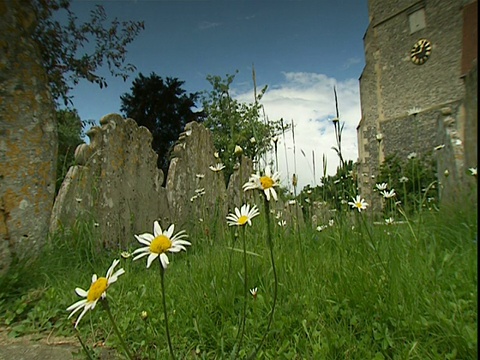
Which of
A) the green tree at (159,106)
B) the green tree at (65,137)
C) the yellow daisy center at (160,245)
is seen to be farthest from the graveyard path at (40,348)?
the green tree at (159,106)

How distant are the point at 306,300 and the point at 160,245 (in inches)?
35.4

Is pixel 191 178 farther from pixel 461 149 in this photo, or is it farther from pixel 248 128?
pixel 461 149

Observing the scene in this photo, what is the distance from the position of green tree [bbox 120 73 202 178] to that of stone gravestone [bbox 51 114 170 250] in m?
13.8

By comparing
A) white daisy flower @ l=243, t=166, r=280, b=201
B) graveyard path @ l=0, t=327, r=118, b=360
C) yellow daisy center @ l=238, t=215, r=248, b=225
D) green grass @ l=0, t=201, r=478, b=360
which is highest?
white daisy flower @ l=243, t=166, r=280, b=201

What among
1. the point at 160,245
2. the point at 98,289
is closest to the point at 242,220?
the point at 160,245

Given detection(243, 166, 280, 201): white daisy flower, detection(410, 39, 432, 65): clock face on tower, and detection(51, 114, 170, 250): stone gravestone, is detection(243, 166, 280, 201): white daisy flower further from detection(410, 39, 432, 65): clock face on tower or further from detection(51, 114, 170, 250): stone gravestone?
detection(410, 39, 432, 65): clock face on tower

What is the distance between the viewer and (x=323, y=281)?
5.12 ft

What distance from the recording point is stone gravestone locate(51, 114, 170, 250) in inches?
115

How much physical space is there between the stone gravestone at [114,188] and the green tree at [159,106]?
544 inches

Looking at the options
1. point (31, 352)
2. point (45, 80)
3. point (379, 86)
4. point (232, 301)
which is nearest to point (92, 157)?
point (45, 80)

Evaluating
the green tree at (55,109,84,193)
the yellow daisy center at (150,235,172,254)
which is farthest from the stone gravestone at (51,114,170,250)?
the yellow daisy center at (150,235,172,254)

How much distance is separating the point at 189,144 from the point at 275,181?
11.0 feet

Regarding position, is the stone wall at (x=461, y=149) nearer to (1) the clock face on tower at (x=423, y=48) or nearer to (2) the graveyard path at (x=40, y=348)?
(2) the graveyard path at (x=40, y=348)

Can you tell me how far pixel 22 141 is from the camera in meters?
2.32
